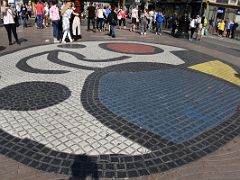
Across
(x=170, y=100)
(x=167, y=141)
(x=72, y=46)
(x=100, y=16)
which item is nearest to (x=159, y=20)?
(x=100, y=16)

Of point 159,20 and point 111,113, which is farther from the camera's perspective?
point 159,20

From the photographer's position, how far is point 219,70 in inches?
388

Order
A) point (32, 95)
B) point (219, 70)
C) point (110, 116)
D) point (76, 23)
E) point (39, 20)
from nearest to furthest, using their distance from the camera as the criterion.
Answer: point (110, 116) → point (32, 95) → point (219, 70) → point (76, 23) → point (39, 20)

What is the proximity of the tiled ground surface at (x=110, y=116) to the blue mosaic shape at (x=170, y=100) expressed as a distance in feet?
0.07

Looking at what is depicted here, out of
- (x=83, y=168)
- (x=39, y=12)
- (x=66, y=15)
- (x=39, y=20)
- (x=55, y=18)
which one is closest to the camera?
(x=83, y=168)

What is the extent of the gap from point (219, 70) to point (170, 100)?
440cm

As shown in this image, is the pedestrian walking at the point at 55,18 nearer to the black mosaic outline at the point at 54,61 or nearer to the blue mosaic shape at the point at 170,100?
the black mosaic outline at the point at 54,61

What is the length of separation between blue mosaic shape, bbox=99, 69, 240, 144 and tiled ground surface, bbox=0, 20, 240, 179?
21 millimetres

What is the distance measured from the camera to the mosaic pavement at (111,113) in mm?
3975

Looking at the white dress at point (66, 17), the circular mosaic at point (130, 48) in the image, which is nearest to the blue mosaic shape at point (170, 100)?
the circular mosaic at point (130, 48)

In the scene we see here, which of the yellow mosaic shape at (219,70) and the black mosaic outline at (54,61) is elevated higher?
the black mosaic outline at (54,61)

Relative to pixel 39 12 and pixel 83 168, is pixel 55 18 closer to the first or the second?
pixel 39 12

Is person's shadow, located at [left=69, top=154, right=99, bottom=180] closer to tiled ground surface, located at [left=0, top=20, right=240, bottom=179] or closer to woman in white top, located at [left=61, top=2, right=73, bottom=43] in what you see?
tiled ground surface, located at [left=0, top=20, right=240, bottom=179]

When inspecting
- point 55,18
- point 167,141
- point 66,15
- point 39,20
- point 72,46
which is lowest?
point 167,141
